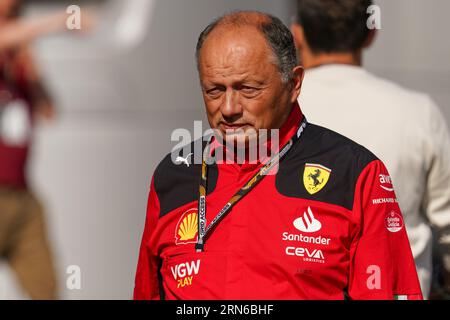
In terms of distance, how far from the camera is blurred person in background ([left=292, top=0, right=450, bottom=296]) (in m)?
3.67

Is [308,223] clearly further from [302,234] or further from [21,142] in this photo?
[21,142]

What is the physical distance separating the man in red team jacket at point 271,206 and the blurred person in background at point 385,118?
23.1 inches

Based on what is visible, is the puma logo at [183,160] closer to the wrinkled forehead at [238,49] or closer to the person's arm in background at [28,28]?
the wrinkled forehead at [238,49]

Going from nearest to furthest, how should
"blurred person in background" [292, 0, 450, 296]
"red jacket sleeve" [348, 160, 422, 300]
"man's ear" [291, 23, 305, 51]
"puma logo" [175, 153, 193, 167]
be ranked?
"red jacket sleeve" [348, 160, 422, 300] < "puma logo" [175, 153, 193, 167] < "blurred person in background" [292, 0, 450, 296] < "man's ear" [291, 23, 305, 51]

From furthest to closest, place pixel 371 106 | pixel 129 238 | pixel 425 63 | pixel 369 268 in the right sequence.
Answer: pixel 425 63, pixel 129 238, pixel 371 106, pixel 369 268

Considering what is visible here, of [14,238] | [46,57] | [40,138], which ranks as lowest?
[14,238]

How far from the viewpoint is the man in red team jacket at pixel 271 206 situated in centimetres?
295

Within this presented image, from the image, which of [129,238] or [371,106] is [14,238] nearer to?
[129,238]

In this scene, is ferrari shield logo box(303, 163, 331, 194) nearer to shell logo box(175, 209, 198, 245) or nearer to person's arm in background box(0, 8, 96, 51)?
shell logo box(175, 209, 198, 245)

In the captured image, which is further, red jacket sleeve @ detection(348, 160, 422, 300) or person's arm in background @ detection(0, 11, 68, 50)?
person's arm in background @ detection(0, 11, 68, 50)

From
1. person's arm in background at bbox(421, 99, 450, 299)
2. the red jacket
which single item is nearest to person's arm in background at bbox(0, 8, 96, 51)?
person's arm in background at bbox(421, 99, 450, 299)

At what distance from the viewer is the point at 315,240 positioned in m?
2.96
